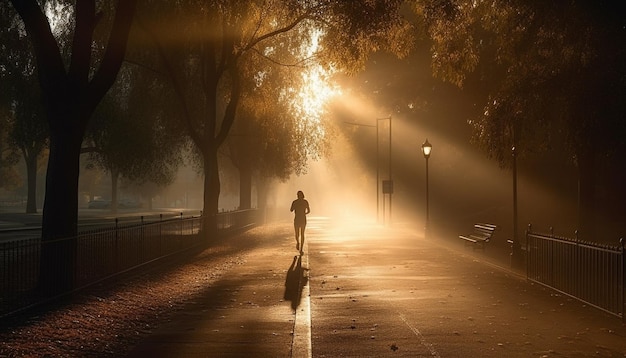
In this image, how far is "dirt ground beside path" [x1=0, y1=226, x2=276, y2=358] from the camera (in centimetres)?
1000

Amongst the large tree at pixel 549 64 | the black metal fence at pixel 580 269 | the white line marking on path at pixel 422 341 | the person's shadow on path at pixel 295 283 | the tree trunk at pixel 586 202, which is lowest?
the white line marking on path at pixel 422 341

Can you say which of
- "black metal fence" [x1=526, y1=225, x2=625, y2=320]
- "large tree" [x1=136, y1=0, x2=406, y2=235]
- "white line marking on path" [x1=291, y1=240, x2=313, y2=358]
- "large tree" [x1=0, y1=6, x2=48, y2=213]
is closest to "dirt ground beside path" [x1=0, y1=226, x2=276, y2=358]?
"white line marking on path" [x1=291, y1=240, x2=313, y2=358]

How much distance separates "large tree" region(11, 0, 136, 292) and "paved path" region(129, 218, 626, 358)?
3.25 metres

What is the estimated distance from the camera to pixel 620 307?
13.0m

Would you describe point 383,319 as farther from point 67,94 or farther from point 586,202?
point 586,202

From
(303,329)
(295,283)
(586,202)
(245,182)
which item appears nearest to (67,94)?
(295,283)

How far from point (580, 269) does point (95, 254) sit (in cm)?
1020

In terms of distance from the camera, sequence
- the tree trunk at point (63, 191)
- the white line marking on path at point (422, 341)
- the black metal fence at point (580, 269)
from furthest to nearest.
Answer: the tree trunk at point (63, 191), the black metal fence at point (580, 269), the white line marking on path at point (422, 341)

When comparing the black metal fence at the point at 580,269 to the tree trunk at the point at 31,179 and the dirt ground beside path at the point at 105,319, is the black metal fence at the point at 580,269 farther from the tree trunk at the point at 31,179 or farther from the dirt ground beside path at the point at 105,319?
the tree trunk at the point at 31,179

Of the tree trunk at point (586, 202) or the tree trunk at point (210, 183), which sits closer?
the tree trunk at point (586, 202)

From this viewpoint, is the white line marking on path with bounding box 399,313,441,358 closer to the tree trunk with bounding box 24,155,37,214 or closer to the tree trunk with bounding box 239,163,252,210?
the tree trunk with bounding box 239,163,252,210

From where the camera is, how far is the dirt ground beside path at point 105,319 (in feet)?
32.8

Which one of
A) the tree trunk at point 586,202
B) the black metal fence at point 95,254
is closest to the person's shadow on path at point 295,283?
the black metal fence at point 95,254

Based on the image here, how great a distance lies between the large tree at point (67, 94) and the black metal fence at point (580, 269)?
935 centimetres
